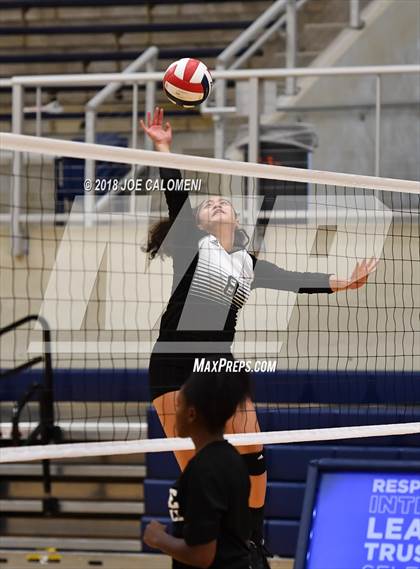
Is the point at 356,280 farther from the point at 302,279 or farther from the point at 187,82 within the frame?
the point at 187,82

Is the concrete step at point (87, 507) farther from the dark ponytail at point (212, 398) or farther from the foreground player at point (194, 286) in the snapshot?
the dark ponytail at point (212, 398)

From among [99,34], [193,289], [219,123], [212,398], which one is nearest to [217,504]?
[212,398]

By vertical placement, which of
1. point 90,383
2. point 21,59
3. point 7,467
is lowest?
point 7,467

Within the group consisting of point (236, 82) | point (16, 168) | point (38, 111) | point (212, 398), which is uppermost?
point (236, 82)

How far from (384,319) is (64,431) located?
2538 millimetres

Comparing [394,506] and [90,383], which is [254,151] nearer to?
[90,383]

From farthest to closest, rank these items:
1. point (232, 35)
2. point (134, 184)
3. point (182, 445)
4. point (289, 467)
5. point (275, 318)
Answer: point (232, 35), point (289, 467), point (275, 318), point (134, 184), point (182, 445)

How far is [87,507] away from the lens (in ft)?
29.0

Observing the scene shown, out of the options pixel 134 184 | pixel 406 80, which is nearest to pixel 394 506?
pixel 134 184

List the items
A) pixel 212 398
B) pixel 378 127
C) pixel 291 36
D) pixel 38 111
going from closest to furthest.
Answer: pixel 212 398 → pixel 378 127 → pixel 38 111 → pixel 291 36

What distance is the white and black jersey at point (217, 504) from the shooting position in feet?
12.6

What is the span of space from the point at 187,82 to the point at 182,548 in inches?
108

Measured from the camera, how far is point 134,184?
6.12m

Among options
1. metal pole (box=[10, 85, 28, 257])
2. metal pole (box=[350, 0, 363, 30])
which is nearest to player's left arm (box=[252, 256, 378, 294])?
metal pole (box=[10, 85, 28, 257])
